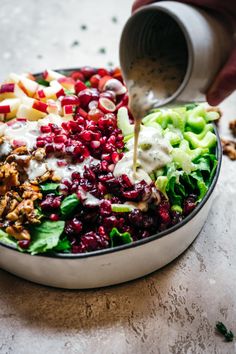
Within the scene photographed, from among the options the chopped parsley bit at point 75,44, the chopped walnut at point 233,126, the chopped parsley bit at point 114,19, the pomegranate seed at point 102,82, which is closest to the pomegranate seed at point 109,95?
the pomegranate seed at point 102,82

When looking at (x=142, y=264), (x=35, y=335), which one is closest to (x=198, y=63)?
(x=142, y=264)

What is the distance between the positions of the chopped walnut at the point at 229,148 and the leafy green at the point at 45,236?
4.87ft

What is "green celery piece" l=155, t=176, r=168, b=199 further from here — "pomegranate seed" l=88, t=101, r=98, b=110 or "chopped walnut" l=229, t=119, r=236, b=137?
"chopped walnut" l=229, t=119, r=236, b=137

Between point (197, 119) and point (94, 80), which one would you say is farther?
point (94, 80)

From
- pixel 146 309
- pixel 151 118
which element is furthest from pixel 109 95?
pixel 146 309

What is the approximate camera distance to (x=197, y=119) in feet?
10.4

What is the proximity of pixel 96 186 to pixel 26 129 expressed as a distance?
0.66 meters

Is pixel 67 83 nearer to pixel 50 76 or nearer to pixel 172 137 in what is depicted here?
pixel 50 76

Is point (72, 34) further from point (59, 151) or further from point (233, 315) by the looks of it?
point (233, 315)

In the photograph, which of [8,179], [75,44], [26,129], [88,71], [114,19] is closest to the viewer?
[8,179]

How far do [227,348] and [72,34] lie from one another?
3.30 m

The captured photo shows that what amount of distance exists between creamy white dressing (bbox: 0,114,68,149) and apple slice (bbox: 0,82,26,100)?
0.26 m

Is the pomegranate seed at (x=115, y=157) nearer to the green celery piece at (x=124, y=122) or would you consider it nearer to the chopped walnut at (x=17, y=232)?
the green celery piece at (x=124, y=122)

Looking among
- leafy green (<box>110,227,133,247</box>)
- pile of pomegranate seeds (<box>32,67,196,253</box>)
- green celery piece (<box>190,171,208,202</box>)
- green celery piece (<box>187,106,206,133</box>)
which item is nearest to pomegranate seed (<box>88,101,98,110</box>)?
pile of pomegranate seeds (<box>32,67,196,253</box>)
